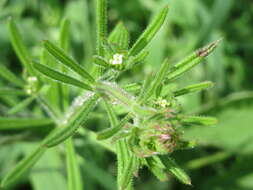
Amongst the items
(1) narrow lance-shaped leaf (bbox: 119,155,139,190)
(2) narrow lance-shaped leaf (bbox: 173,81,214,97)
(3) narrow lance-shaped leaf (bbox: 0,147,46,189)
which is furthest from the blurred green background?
(1) narrow lance-shaped leaf (bbox: 119,155,139,190)

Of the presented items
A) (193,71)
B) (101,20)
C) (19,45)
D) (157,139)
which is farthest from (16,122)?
(193,71)

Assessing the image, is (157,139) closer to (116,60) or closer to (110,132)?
(110,132)

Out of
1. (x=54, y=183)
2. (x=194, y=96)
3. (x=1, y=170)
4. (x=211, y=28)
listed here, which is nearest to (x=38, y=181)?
(x=54, y=183)

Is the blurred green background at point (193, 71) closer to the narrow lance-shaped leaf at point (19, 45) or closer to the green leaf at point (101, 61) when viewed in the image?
the narrow lance-shaped leaf at point (19, 45)

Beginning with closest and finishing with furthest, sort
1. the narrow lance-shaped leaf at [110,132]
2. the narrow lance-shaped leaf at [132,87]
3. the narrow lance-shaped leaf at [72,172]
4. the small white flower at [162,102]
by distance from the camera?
the narrow lance-shaped leaf at [110,132], the small white flower at [162,102], the narrow lance-shaped leaf at [132,87], the narrow lance-shaped leaf at [72,172]

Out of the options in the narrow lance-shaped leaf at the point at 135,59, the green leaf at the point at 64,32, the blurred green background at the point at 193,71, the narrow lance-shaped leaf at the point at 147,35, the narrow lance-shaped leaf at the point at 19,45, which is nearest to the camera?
the narrow lance-shaped leaf at the point at 135,59

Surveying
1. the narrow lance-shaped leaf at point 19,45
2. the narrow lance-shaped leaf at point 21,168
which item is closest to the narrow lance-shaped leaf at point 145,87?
the narrow lance-shaped leaf at point 21,168
